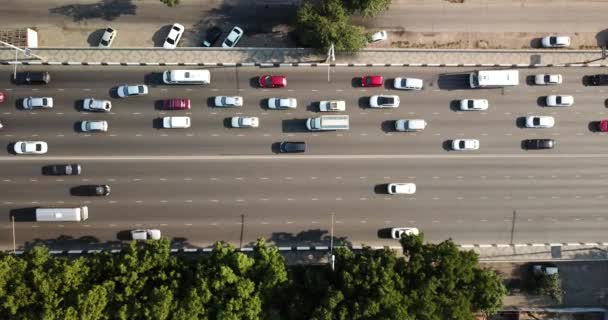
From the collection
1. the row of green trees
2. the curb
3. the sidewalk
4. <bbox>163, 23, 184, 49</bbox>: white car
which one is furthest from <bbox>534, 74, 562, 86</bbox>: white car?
<bbox>163, 23, 184, 49</bbox>: white car

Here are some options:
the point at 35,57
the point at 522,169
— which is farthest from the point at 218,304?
the point at 522,169

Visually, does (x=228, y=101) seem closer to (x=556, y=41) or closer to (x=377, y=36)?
(x=377, y=36)

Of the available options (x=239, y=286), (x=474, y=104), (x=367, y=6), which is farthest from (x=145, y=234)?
(x=474, y=104)

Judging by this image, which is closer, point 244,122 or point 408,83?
point 244,122

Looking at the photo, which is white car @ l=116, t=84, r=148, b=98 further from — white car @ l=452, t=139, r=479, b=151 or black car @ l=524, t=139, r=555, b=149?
black car @ l=524, t=139, r=555, b=149

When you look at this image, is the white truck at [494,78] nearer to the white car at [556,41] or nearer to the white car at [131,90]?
the white car at [556,41]

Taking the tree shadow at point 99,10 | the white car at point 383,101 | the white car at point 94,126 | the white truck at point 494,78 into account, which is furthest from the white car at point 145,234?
the white truck at point 494,78
